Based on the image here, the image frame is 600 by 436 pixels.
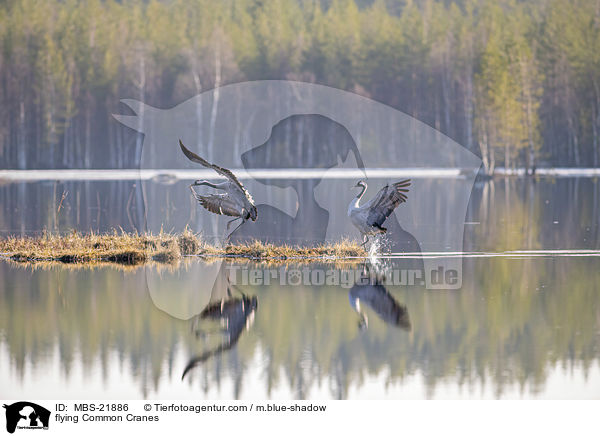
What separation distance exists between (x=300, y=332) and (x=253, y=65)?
170ft

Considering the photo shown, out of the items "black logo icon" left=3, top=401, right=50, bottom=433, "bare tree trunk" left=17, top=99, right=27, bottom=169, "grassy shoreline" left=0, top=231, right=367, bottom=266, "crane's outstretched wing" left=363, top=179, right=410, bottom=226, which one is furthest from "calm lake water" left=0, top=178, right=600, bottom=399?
"bare tree trunk" left=17, top=99, right=27, bottom=169

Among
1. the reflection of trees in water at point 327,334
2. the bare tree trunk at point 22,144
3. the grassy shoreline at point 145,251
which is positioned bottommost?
the reflection of trees in water at point 327,334

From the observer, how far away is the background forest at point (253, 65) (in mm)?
52594

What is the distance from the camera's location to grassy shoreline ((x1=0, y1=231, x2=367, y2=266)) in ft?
43.2

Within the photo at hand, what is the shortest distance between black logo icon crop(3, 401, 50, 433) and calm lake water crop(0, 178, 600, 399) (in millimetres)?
197

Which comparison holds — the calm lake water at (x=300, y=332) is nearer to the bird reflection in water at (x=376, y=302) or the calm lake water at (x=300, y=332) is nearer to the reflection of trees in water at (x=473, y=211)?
the bird reflection in water at (x=376, y=302)

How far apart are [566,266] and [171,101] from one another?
4737 cm

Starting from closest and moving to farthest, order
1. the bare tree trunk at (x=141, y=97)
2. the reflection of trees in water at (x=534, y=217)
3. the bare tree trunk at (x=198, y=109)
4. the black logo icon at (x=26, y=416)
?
the black logo icon at (x=26, y=416), the reflection of trees in water at (x=534, y=217), the bare tree trunk at (x=141, y=97), the bare tree trunk at (x=198, y=109)

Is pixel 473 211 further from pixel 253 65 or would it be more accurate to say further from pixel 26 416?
pixel 253 65

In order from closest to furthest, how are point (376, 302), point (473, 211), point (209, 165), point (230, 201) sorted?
point (376, 302)
point (209, 165)
point (230, 201)
point (473, 211)

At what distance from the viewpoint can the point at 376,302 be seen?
10.1 meters

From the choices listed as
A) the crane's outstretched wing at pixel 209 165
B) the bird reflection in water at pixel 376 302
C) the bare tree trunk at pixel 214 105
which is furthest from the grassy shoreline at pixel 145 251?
the bare tree trunk at pixel 214 105

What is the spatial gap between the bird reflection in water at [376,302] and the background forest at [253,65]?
36.9m

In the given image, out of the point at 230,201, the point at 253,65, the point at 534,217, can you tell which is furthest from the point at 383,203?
the point at 253,65
